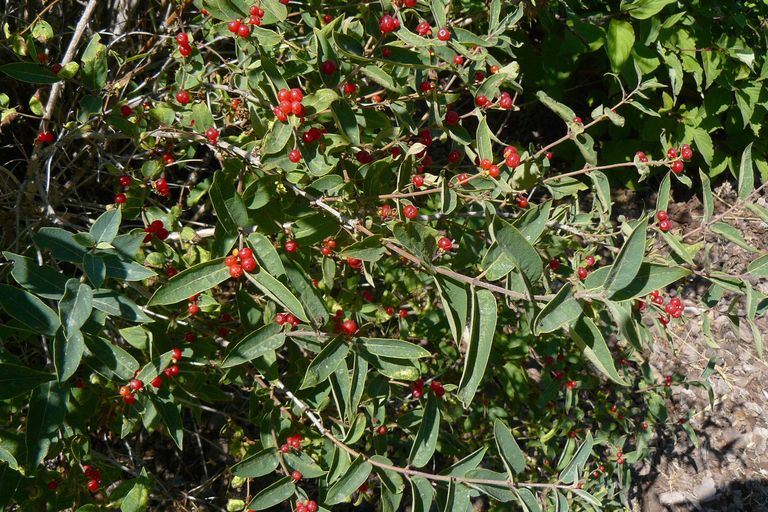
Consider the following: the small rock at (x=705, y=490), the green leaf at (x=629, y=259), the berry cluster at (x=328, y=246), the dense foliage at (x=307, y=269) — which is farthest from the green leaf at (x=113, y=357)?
the small rock at (x=705, y=490)

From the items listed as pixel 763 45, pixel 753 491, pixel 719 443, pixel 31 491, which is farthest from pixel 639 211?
pixel 31 491

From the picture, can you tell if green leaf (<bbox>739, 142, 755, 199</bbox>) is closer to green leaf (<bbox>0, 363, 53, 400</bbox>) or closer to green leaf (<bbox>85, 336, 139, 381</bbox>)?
green leaf (<bbox>85, 336, 139, 381</bbox>)

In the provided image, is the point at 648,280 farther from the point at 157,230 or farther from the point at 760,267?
the point at 157,230

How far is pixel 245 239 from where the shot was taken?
1.49 meters

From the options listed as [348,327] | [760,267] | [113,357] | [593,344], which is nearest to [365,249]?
[348,327]

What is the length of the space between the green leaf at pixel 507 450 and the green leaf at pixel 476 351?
0.39 meters

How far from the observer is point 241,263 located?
1.39 metres

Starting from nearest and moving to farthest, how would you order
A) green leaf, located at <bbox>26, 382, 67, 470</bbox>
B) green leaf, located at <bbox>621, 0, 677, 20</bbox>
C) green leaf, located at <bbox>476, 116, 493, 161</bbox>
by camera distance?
green leaf, located at <bbox>26, 382, 67, 470</bbox> < green leaf, located at <bbox>476, 116, 493, 161</bbox> < green leaf, located at <bbox>621, 0, 677, 20</bbox>

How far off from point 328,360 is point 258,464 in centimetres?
54

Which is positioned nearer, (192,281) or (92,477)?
(192,281)

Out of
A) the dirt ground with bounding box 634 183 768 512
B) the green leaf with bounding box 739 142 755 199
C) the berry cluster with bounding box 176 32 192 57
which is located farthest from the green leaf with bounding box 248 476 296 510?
the dirt ground with bounding box 634 183 768 512

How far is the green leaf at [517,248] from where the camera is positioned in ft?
3.93

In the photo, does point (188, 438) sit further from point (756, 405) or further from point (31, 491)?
point (756, 405)

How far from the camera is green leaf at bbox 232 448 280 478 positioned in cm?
173
